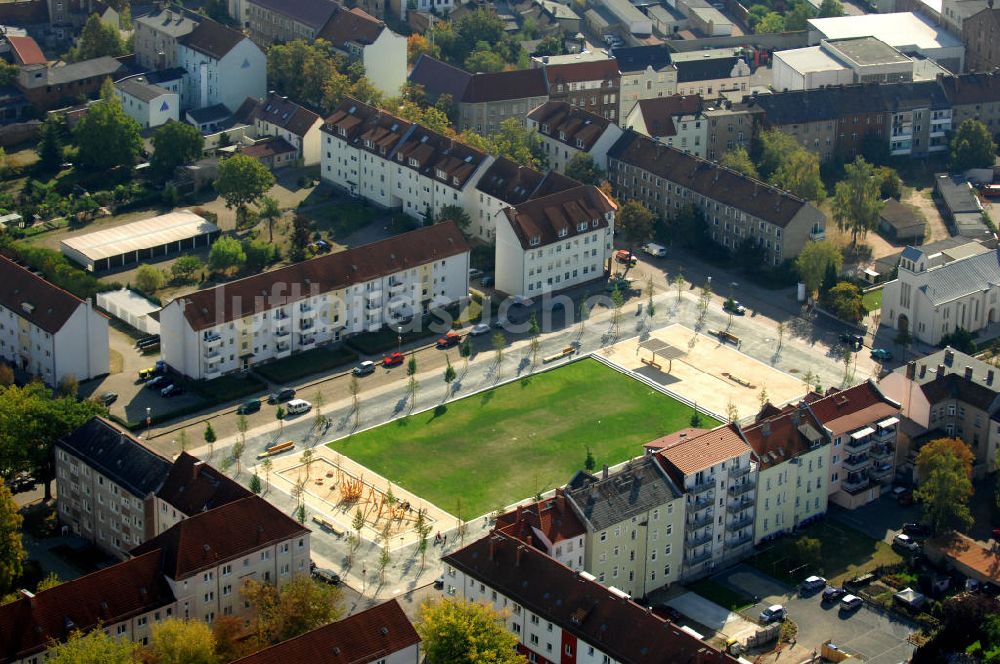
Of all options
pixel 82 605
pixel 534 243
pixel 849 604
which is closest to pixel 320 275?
pixel 534 243

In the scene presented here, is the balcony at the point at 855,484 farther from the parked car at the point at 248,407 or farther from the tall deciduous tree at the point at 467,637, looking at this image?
the parked car at the point at 248,407

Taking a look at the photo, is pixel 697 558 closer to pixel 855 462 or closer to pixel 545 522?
pixel 545 522

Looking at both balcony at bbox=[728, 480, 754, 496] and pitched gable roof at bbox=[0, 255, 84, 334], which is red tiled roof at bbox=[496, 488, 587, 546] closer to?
balcony at bbox=[728, 480, 754, 496]

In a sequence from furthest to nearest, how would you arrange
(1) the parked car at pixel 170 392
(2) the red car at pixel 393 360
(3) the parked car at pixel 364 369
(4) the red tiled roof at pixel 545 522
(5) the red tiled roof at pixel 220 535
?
(2) the red car at pixel 393 360 < (3) the parked car at pixel 364 369 < (1) the parked car at pixel 170 392 < (4) the red tiled roof at pixel 545 522 < (5) the red tiled roof at pixel 220 535

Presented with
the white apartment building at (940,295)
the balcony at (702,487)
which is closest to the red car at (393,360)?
the balcony at (702,487)

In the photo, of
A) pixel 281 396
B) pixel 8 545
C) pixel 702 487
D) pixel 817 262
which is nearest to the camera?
pixel 8 545

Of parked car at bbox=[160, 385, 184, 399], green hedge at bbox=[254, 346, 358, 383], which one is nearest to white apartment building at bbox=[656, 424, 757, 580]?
green hedge at bbox=[254, 346, 358, 383]

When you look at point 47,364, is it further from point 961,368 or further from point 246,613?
point 961,368
